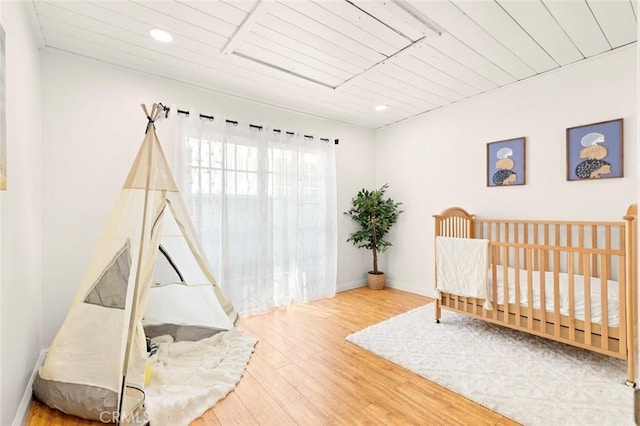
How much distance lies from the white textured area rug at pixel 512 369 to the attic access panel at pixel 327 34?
2400 millimetres

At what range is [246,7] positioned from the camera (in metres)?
1.78

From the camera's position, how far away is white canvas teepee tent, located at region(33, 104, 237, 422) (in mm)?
1550

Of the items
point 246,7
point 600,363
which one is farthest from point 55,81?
point 600,363

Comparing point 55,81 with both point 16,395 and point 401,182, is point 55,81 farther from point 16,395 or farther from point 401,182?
point 401,182

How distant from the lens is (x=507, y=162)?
9.92ft

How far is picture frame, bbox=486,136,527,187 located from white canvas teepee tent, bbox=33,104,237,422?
3.10 meters

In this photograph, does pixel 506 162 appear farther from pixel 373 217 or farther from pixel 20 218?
pixel 20 218

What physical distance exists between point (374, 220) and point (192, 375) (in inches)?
112

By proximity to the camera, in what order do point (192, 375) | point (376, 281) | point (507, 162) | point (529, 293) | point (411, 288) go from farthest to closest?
point (376, 281)
point (411, 288)
point (507, 162)
point (529, 293)
point (192, 375)

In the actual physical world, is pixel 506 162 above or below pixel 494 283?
above

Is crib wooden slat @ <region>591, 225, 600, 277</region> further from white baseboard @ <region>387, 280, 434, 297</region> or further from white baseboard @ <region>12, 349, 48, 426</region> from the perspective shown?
white baseboard @ <region>12, 349, 48, 426</region>

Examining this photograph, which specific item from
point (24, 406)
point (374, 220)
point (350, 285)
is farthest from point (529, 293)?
point (24, 406)

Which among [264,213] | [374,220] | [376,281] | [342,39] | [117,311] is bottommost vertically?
[376,281]

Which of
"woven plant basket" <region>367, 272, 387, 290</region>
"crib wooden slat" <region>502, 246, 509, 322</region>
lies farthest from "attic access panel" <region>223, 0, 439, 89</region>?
"woven plant basket" <region>367, 272, 387, 290</region>
